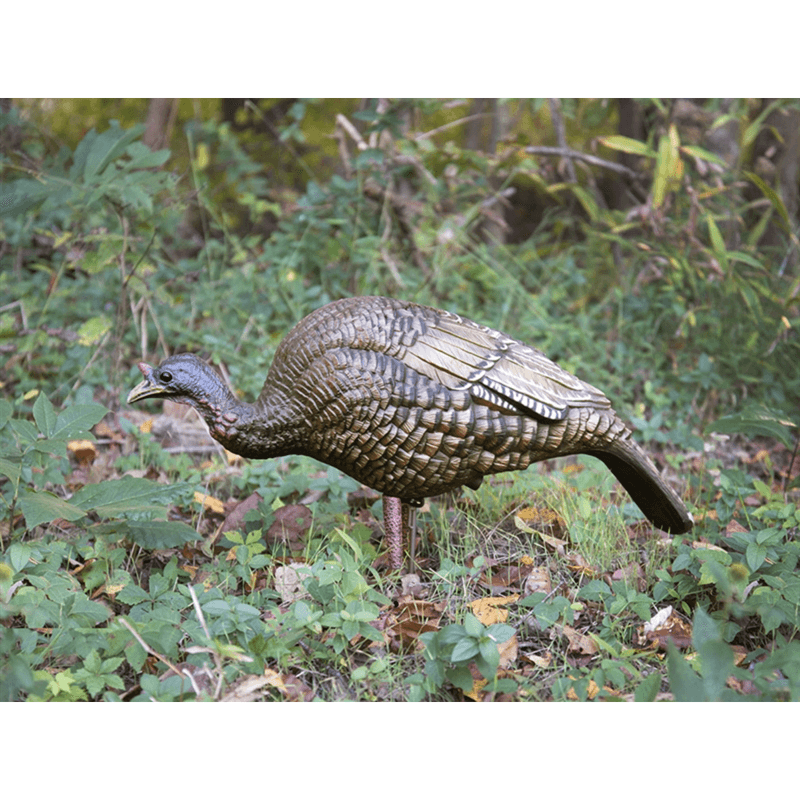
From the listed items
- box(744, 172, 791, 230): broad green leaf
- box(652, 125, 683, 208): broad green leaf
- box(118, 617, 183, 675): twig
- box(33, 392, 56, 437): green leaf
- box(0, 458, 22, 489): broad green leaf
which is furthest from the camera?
box(652, 125, 683, 208): broad green leaf

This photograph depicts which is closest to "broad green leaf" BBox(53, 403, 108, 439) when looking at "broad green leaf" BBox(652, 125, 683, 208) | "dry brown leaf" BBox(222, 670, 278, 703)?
"dry brown leaf" BBox(222, 670, 278, 703)

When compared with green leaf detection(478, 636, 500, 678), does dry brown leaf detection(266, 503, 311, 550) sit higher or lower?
lower

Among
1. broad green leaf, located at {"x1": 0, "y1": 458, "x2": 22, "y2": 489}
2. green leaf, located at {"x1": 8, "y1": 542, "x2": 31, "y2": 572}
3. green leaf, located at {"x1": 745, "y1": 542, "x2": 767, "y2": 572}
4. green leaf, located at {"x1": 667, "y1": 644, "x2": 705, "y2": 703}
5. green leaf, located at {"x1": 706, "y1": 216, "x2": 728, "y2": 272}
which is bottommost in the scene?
green leaf, located at {"x1": 8, "y1": 542, "x2": 31, "y2": 572}

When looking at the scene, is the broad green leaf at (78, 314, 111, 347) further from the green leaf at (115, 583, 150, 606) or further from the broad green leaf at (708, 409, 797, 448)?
the broad green leaf at (708, 409, 797, 448)

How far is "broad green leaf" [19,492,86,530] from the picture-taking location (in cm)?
283

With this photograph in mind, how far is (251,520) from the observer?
3539 mm

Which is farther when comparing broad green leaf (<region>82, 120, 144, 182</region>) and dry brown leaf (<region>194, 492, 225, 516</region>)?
broad green leaf (<region>82, 120, 144, 182</region>)

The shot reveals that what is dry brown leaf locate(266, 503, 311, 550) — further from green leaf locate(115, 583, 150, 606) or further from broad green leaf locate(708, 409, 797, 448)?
broad green leaf locate(708, 409, 797, 448)

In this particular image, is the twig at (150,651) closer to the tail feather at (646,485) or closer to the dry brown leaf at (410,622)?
the dry brown leaf at (410,622)

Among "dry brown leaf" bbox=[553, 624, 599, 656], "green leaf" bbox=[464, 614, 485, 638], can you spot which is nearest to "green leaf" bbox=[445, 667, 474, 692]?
"green leaf" bbox=[464, 614, 485, 638]

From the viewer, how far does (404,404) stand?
9.78 feet

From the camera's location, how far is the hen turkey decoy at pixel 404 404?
2992 millimetres

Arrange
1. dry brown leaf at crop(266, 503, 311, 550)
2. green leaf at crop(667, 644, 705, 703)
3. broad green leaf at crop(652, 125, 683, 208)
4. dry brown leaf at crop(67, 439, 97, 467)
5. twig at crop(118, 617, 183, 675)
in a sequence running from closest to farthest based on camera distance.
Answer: green leaf at crop(667, 644, 705, 703), twig at crop(118, 617, 183, 675), dry brown leaf at crop(266, 503, 311, 550), dry brown leaf at crop(67, 439, 97, 467), broad green leaf at crop(652, 125, 683, 208)

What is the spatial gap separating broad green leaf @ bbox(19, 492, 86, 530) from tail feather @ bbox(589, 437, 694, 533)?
1.92 metres
